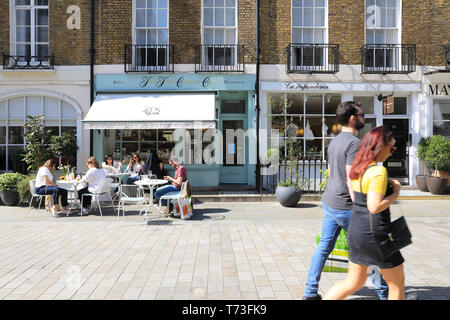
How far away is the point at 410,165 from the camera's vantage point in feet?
45.1

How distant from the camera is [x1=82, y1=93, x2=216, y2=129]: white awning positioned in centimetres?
1184

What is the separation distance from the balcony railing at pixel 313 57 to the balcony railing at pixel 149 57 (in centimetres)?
416

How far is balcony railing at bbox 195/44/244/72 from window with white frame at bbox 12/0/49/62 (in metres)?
5.44

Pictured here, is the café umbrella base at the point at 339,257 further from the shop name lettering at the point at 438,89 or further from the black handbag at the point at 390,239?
the shop name lettering at the point at 438,89

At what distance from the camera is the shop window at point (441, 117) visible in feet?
45.4

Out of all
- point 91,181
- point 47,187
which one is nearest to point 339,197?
point 91,181

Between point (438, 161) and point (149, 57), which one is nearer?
Result: point (438, 161)

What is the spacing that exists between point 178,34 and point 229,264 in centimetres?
1001

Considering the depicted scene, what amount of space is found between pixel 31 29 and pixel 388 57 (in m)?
12.7

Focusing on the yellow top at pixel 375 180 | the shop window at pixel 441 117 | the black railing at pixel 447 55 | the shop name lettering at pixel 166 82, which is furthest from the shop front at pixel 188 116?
the yellow top at pixel 375 180

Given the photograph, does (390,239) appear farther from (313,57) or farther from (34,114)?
(34,114)

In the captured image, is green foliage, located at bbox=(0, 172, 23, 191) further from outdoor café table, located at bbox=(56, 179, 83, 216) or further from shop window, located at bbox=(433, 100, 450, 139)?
shop window, located at bbox=(433, 100, 450, 139)

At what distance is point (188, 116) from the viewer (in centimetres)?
1208
